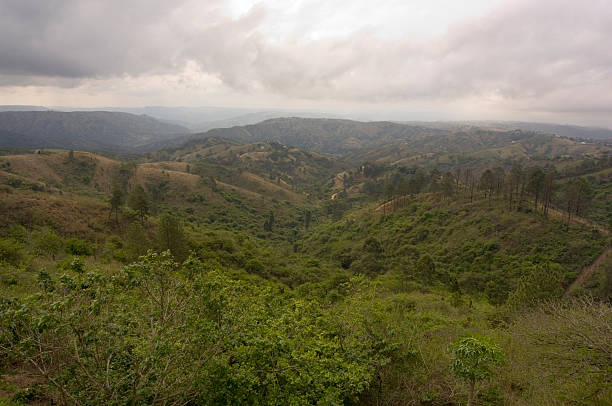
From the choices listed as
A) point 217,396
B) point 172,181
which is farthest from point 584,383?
point 172,181

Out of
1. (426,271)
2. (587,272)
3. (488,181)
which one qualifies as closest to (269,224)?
(426,271)

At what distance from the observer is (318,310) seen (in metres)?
13.4

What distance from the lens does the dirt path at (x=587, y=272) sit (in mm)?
34572

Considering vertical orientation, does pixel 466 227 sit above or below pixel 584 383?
below

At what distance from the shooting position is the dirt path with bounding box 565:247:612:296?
34.6m

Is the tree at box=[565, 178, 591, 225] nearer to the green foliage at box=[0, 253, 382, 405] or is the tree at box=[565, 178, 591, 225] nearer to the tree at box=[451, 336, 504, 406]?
the tree at box=[451, 336, 504, 406]

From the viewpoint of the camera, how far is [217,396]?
27.2 feet

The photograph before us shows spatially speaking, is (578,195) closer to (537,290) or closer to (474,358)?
(537,290)

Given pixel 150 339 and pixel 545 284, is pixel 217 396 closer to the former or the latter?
pixel 150 339

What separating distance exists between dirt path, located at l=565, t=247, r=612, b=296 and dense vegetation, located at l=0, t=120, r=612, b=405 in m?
0.24

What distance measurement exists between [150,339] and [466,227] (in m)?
57.2

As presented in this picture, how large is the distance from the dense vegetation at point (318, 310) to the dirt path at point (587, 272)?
244 millimetres

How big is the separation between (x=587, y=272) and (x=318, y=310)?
1634 inches

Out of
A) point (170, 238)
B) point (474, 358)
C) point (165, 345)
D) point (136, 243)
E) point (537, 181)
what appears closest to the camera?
point (165, 345)
